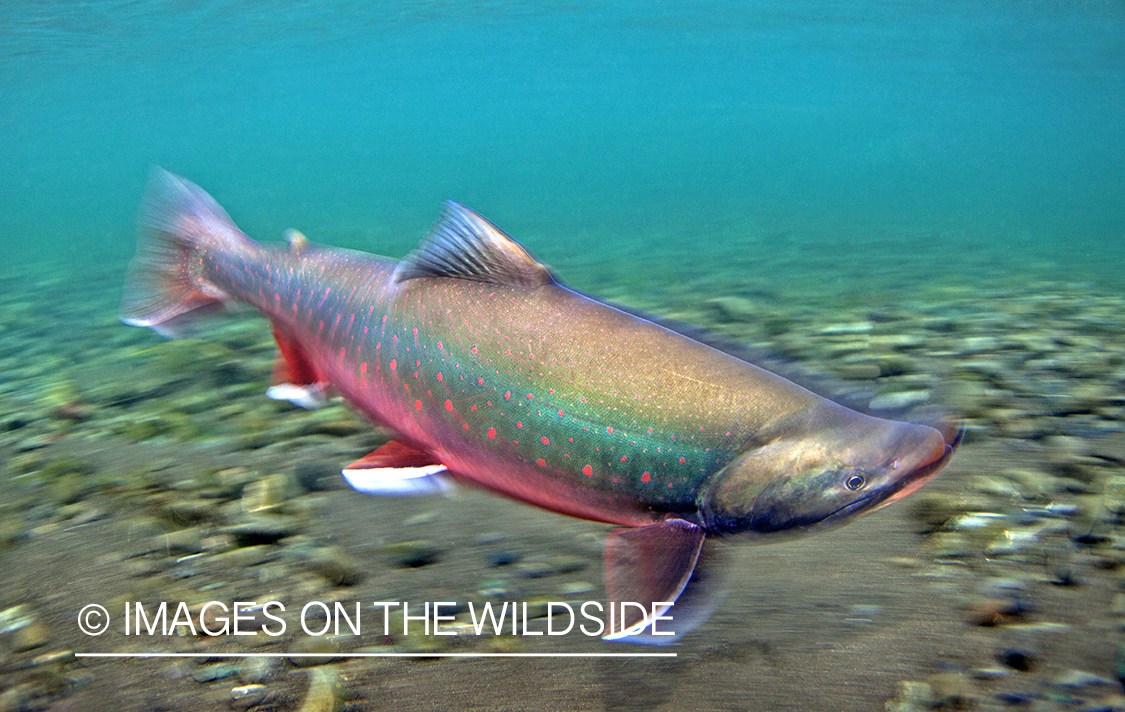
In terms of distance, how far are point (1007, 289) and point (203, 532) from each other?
824 cm

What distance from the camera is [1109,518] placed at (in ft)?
7.38

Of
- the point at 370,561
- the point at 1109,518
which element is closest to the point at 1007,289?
the point at 1109,518

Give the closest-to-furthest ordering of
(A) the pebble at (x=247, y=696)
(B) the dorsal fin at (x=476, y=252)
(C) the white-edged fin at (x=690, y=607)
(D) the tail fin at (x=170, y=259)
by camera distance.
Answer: (C) the white-edged fin at (x=690, y=607) → (A) the pebble at (x=247, y=696) → (B) the dorsal fin at (x=476, y=252) → (D) the tail fin at (x=170, y=259)

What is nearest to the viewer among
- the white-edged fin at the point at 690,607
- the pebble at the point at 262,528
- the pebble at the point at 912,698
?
the white-edged fin at the point at 690,607

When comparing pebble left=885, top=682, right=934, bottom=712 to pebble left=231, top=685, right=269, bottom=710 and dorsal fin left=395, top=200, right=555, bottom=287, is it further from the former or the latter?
pebble left=231, top=685, right=269, bottom=710

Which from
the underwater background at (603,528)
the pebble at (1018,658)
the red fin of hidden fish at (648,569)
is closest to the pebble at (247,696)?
the underwater background at (603,528)

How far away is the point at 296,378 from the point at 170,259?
0.88 metres

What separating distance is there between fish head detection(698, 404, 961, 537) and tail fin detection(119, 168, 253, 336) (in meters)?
2.36

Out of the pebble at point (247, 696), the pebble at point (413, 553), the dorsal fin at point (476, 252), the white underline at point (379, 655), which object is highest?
the dorsal fin at point (476, 252)

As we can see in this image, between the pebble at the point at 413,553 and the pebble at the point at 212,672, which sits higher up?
the pebble at the point at 413,553

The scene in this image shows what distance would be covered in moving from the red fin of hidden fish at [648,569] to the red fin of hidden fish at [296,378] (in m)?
1.45

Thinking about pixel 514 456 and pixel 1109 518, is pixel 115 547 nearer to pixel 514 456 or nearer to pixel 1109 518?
pixel 514 456

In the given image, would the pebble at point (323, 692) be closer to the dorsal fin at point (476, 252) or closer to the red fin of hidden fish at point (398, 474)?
the red fin of hidden fish at point (398, 474)

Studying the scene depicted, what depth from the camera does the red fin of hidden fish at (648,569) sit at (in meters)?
1.30
